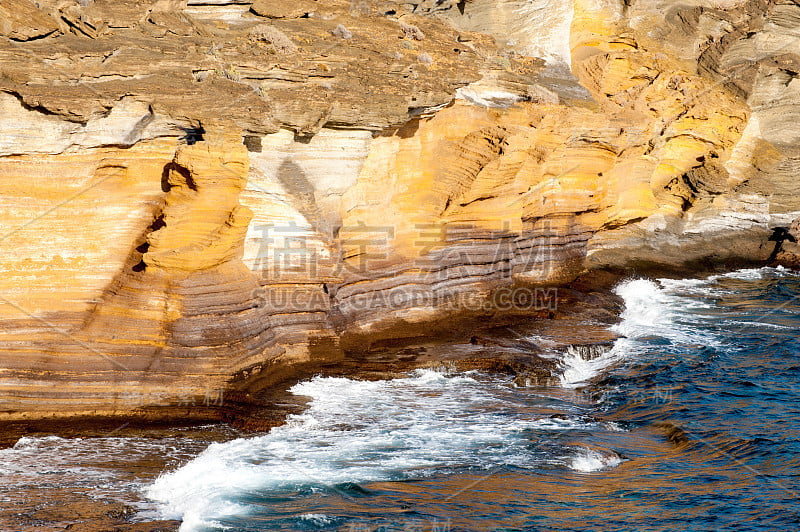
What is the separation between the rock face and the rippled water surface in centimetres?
176

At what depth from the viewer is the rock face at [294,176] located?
11508 millimetres

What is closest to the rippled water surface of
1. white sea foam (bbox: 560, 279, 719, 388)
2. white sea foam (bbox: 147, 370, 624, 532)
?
white sea foam (bbox: 147, 370, 624, 532)

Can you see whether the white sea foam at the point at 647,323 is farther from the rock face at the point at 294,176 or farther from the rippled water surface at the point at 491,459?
the rock face at the point at 294,176

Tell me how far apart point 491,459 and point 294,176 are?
6953 millimetres

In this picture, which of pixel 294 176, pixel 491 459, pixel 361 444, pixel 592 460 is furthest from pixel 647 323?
pixel 361 444

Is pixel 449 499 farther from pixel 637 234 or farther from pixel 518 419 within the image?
pixel 637 234

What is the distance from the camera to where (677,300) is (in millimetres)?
21297

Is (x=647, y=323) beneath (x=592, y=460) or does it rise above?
above

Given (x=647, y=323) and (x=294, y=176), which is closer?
(x=294, y=176)

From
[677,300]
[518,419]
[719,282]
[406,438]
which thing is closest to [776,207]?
[719,282]

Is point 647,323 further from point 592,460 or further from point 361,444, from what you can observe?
point 361,444

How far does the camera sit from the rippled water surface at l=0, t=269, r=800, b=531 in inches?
364

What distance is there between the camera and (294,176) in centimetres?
1463

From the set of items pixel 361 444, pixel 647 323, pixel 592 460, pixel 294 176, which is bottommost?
pixel 592 460
